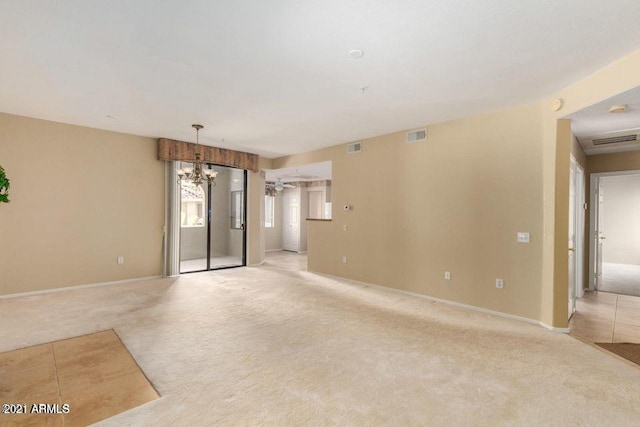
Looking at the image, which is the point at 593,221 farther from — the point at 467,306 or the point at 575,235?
the point at 467,306

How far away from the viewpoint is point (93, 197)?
5301 mm

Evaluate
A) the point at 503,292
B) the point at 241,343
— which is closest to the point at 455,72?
the point at 503,292

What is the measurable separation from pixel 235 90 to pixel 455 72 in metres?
2.46

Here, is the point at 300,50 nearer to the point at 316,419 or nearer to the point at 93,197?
the point at 316,419

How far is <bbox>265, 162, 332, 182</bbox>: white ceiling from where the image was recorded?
24.1ft

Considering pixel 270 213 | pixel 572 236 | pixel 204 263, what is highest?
pixel 270 213

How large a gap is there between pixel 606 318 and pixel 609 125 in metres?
2.62

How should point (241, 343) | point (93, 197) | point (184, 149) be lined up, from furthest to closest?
1. point (184, 149)
2. point (93, 197)
3. point (241, 343)

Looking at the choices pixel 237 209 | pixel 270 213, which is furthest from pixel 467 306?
pixel 270 213

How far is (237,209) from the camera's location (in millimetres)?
8031

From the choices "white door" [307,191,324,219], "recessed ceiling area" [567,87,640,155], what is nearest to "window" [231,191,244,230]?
"white door" [307,191,324,219]

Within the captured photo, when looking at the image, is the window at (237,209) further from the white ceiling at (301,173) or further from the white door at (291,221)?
the white door at (291,221)

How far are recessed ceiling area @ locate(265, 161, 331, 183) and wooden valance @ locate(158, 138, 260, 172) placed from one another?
0.88 m

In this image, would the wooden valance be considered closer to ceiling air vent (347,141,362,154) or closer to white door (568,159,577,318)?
ceiling air vent (347,141,362,154)
